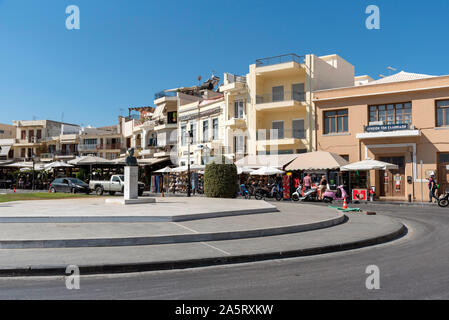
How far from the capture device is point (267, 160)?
112ft

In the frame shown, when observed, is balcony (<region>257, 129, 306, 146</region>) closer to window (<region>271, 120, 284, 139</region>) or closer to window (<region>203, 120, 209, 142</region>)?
window (<region>271, 120, 284, 139</region>)

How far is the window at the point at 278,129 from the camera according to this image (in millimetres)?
35656

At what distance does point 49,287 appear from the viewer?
6.01 metres

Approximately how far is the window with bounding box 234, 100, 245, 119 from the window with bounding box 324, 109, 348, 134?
8626 mm

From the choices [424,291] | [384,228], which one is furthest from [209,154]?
[424,291]

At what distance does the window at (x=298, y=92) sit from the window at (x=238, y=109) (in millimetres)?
5337

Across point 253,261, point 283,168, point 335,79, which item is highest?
point 335,79

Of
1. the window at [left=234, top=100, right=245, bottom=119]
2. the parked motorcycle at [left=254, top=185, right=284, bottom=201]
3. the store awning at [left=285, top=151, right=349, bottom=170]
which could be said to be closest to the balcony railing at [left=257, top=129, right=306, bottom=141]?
the window at [left=234, top=100, right=245, bottom=119]

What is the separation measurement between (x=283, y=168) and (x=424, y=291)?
86.9ft

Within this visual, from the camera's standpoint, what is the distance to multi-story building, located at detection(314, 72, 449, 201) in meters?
27.8

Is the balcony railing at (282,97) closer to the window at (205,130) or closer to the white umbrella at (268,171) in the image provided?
the window at (205,130)

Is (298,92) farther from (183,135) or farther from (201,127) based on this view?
(183,135)

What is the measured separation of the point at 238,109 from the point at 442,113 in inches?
697

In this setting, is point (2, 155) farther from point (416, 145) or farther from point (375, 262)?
point (375, 262)
